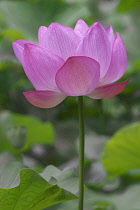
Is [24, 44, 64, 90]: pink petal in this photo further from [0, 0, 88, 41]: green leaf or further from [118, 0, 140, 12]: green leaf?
[118, 0, 140, 12]: green leaf

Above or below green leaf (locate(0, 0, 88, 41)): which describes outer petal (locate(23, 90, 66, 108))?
below

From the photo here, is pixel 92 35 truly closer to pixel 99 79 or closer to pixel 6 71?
pixel 99 79

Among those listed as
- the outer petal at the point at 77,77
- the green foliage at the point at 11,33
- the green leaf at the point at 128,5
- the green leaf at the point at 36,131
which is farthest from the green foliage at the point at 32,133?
the outer petal at the point at 77,77

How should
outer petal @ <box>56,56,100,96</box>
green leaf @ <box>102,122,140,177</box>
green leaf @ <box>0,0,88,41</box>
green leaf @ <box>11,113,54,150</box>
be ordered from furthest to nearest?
1. green leaf @ <box>0,0,88,41</box>
2. green leaf @ <box>11,113,54,150</box>
3. green leaf @ <box>102,122,140,177</box>
4. outer petal @ <box>56,56,100,96</box>

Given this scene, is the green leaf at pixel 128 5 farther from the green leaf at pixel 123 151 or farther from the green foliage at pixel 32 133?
the green leaf at pixel 123 151

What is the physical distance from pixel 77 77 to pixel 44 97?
0.04 metres

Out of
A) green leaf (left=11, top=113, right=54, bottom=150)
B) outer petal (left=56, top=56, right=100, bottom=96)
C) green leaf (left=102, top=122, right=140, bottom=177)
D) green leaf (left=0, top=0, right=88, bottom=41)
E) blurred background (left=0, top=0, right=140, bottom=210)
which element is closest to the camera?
outer petal (left=56, top=56, right=100, bottom=96)

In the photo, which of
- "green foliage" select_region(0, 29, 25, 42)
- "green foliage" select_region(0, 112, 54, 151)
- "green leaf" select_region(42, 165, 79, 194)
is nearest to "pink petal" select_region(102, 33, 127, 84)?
"green leaf" select_region(42, 165, 79, 194)

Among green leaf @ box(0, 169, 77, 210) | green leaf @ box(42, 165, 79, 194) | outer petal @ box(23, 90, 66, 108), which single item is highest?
outer petal @ box(23, 90, 66, 108)

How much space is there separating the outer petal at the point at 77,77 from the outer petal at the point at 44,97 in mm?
16

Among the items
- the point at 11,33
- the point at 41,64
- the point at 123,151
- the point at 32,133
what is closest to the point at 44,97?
the point at 41,64

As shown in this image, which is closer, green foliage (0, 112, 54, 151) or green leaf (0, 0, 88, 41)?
green foliage (0, 112, 54, 151)

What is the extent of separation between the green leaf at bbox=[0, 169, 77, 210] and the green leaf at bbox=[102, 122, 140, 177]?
1.96 ft

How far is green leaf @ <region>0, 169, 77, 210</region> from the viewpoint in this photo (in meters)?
0.50
